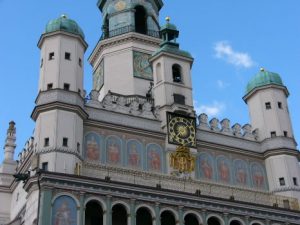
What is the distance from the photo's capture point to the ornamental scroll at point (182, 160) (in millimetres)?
36603

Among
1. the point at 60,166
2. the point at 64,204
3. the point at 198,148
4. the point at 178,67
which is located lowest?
the point at 64,204

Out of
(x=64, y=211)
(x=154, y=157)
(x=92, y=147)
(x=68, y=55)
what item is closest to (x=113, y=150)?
(x=92, y=147)

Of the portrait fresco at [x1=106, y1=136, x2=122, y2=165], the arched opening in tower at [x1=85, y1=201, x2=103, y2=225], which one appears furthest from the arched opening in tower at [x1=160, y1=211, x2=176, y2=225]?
the portrait fresco at [x1=106, y1=136, x2=122, y2=165]

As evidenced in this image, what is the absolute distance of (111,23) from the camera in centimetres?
4856

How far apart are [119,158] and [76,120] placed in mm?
3694

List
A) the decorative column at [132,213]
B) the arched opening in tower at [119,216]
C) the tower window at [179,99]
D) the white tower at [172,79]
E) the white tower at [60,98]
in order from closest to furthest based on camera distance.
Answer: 1. the decorative column at [132,213]
2. the arched opening in tower at [119,216]
3. the white tower at [60,98]
4. the white tower at [172,79]
5. the tower window at [179,99]

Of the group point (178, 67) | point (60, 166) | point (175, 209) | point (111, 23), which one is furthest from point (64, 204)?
point (111, 23)

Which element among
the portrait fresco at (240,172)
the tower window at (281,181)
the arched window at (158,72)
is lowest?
the tower window at (281,181)

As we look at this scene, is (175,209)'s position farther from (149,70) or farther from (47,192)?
(149,70)

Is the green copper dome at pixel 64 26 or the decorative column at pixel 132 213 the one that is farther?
the green copper dome at pixel 64 26

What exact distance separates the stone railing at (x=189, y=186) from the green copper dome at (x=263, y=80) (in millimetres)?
8680

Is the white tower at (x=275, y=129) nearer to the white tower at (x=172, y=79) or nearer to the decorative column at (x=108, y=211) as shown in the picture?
the white tower at (x=172, y=79)

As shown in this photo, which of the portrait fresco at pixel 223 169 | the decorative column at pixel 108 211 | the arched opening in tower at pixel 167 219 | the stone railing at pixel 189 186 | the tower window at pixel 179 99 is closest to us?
the decorative column at pixel 108 211

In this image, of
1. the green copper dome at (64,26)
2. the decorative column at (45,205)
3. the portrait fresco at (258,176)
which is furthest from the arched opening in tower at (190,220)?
the green copper dome at (64,26)
